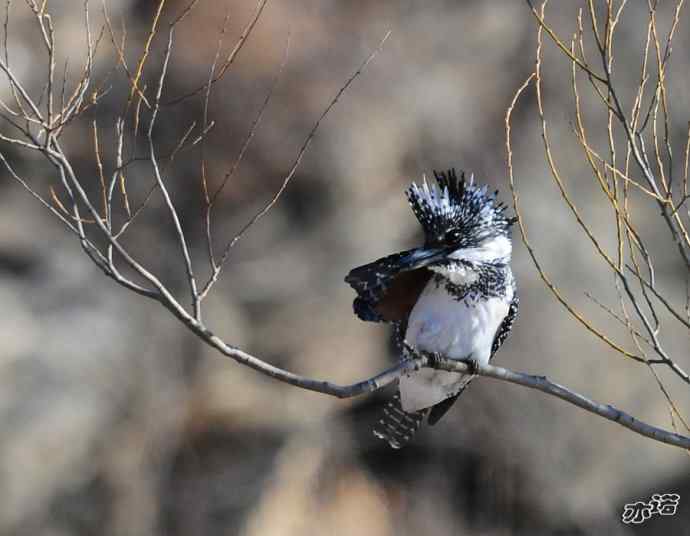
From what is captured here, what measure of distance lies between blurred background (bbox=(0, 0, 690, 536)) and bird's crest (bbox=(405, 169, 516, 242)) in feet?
10.5

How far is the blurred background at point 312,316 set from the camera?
6371 mm

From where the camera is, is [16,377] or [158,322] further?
[158,322]

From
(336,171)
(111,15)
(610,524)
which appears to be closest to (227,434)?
(336,171)

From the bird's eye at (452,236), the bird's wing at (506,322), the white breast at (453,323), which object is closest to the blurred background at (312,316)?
the bird's wing at (506,322)

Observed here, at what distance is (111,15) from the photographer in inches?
287

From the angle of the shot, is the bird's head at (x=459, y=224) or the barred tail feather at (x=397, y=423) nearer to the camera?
the bird's head at (x=459, y=224)

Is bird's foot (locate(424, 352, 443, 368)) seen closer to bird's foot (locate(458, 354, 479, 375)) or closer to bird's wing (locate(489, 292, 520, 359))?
bird's foot (locate(458, 354, 479, 375))

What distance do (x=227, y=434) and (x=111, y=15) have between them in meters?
2.93

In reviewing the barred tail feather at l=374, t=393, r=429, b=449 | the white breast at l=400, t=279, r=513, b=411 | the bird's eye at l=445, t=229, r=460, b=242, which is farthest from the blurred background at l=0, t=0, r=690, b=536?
the bird's eye at l=445, t=229, r=460, b=242

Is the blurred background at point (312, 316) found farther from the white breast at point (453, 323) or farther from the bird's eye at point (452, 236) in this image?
the bird's eye at point (452, 236)

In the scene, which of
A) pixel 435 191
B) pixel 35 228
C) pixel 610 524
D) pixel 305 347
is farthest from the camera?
pixel 35 228

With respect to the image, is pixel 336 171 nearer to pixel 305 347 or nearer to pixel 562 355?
pixel 305 347

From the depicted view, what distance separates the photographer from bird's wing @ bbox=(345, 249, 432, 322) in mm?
2814

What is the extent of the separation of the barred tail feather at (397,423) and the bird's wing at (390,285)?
23.3 inches
